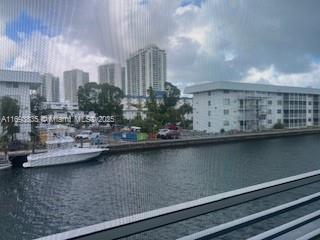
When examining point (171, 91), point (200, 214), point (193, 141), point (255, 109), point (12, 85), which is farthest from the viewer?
point (255, 109)

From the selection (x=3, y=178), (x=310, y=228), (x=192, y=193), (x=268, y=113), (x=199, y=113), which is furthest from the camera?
(x=268, y=113)

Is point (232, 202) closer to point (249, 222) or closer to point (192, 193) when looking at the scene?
point (249, 222)

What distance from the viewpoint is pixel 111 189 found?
2553 millimetres

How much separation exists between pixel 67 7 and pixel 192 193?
4.52 m

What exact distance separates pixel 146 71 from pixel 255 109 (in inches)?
701

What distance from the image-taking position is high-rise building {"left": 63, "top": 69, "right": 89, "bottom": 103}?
1016 mm

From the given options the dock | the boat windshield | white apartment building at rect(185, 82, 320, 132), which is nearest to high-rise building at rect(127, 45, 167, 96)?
the boat windshield

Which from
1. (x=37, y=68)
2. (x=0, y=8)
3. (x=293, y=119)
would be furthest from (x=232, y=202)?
(x=293, y=119)

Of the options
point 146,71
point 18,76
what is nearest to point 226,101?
point 146,71

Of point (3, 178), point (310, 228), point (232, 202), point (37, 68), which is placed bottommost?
point (3, 178)

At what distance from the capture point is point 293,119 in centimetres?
2173

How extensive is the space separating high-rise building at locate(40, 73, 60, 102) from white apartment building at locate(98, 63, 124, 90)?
6.4 inches

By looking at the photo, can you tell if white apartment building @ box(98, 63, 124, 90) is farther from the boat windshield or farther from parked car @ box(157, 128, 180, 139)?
parked car @ box(157, 128, 180, 139)

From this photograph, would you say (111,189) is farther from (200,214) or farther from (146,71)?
(200,214)
